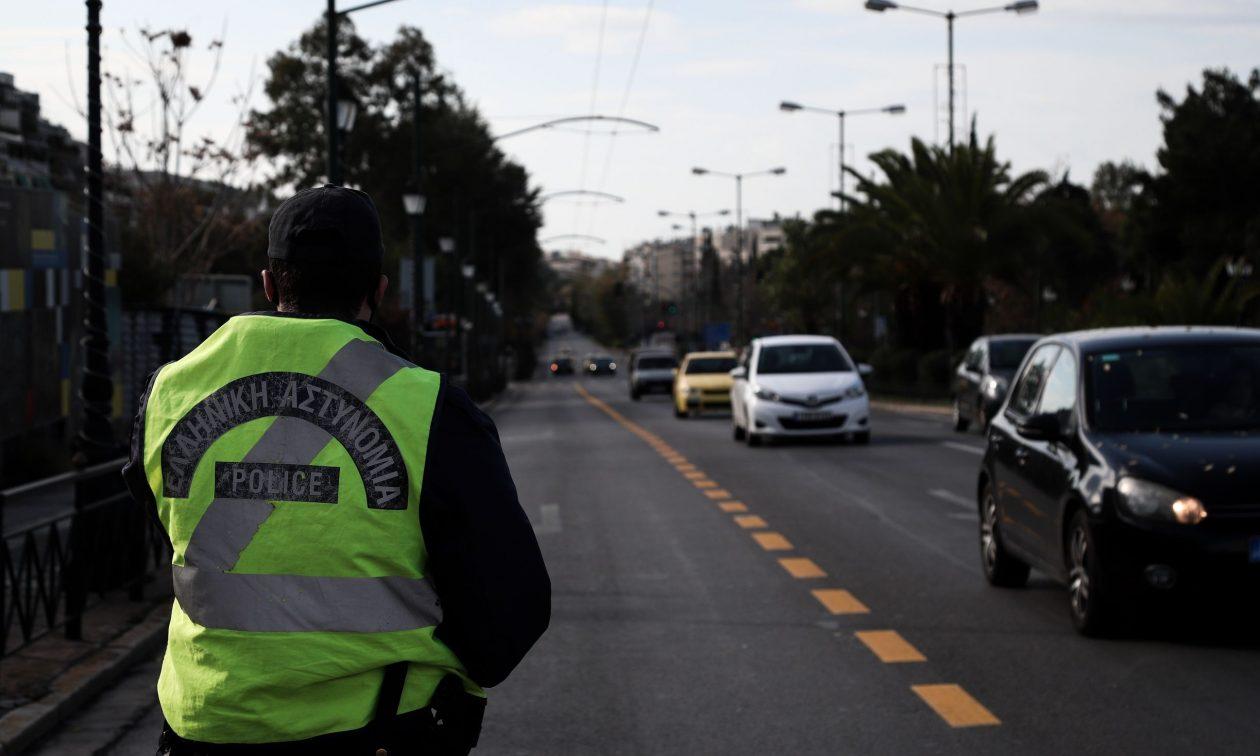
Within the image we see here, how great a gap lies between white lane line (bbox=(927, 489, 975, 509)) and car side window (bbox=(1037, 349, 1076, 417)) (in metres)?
6.24

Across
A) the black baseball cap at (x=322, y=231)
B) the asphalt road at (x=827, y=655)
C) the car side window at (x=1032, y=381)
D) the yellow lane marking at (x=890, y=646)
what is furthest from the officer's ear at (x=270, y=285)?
the car side window at (x=1032, y=381)

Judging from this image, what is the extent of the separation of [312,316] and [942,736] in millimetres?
4183

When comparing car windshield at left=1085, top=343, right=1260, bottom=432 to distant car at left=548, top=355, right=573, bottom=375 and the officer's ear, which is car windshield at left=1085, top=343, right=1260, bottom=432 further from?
distant car at left=548, top=355, right=573, bottom=375

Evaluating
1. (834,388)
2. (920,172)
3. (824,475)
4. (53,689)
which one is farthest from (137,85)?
(53,689)

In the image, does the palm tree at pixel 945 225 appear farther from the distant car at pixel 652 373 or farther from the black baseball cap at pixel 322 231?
the black baseball cap at pixel 322 231

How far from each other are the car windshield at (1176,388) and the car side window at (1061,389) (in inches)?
5.4

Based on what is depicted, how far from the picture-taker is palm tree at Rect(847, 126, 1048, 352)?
47875 millimetres

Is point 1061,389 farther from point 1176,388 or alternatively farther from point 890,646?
point 890,646

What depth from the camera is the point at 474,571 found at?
9.83 ft

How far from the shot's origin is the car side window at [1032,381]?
10250mm

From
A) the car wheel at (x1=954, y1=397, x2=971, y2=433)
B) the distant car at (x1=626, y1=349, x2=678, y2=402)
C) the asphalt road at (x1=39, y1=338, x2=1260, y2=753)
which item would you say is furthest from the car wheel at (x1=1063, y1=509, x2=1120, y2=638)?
the distant car at (x1=626, y1=349, x2=678, y2=402)

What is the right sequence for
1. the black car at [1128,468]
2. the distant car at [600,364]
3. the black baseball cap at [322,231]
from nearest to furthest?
1. the black baseball cap at [322,231]
2. the black car at [1128,468]
3. the distant car at [600,364]

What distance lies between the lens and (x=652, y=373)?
58594 millimetres

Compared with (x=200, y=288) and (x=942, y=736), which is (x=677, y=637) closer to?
(x=942, y=736)
